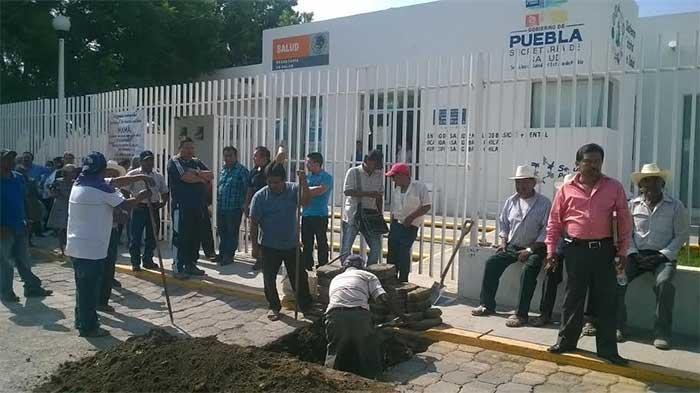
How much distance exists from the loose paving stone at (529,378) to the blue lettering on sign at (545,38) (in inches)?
319

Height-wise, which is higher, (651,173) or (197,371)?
(651,173)

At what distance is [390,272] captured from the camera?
6234 millimetres

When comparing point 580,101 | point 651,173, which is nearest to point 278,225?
point 651,173

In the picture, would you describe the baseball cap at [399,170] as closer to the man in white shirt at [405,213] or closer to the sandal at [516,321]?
the man in white shirt at [405,213]

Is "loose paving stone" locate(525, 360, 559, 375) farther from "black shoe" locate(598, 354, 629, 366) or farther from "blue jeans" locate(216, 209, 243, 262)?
"blue jeans" locate(216, 209, 243, 262)

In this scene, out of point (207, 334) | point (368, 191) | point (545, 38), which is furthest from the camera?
point (545, 38)

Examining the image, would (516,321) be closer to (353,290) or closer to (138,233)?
(353,290)

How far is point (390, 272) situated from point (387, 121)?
107 inches

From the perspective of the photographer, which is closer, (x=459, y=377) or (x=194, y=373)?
(x=194, y=373)

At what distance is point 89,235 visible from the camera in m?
6.05

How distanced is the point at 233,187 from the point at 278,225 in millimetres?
2497

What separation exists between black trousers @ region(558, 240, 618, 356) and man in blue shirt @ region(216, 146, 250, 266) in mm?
5056

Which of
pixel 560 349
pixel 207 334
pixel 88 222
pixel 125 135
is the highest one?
pixel 125 135

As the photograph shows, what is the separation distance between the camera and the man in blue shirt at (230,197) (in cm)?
888
